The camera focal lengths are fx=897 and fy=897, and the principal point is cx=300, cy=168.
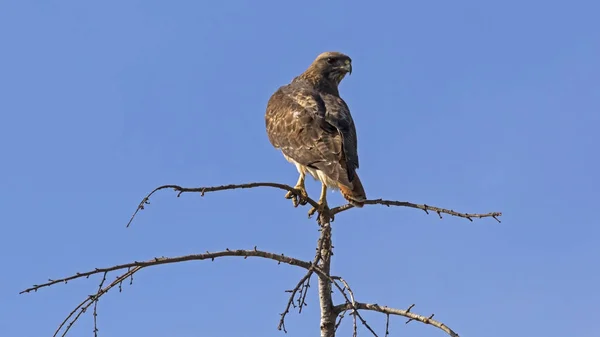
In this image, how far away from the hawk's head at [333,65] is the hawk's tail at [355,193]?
145 inches

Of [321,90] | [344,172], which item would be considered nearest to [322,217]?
[344,172]

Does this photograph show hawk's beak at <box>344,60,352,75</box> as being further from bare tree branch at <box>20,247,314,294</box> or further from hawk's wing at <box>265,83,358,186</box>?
bare tree branch at <box>20,247,314,294</box>

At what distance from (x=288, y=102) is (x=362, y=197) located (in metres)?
2.85

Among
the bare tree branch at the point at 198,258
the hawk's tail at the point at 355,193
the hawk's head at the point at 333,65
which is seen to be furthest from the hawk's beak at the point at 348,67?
the bare tree branch at the point at 198,258

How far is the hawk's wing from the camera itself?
8.16 meters

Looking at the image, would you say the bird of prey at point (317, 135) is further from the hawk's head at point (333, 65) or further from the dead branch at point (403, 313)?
the dead branch at point (403, 313)

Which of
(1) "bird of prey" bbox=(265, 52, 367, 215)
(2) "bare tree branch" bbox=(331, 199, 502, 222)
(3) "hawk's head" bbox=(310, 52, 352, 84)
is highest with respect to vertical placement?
(3) "hawk's head" bbox=(310, 52, 352, 84)

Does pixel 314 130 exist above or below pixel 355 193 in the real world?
above

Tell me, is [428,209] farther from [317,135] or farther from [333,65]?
[333,65]

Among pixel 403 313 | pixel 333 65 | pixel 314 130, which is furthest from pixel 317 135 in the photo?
pixel 403 313

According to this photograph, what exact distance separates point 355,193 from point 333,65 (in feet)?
13.8

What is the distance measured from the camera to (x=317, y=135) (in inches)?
341

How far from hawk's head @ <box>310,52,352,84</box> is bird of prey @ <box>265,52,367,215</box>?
0.21 m

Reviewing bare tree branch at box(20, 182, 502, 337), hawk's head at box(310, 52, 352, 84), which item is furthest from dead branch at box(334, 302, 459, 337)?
hawk's head at box(310, 52, 352, 84)
